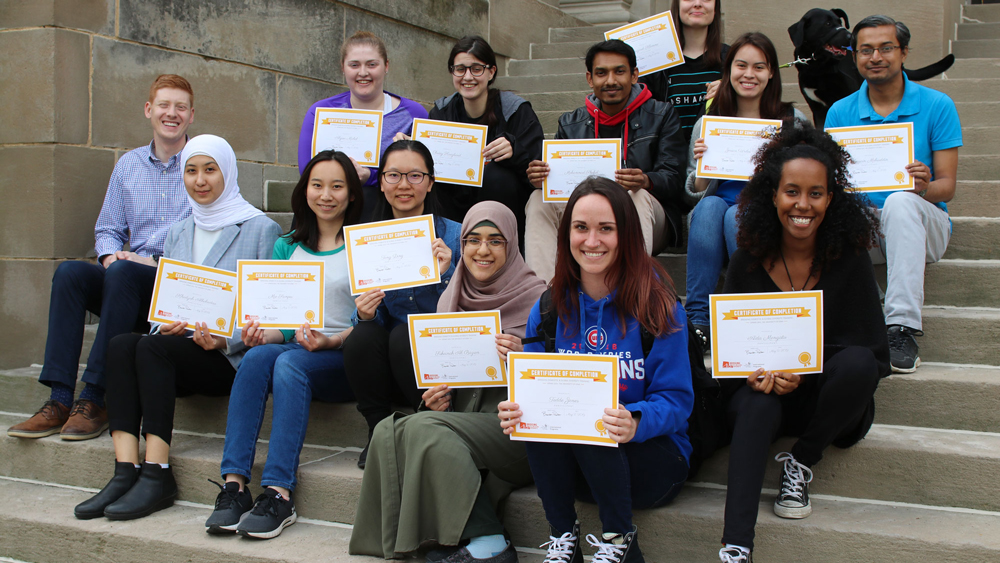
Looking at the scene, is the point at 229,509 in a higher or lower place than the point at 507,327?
lower

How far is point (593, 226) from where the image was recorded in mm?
2898

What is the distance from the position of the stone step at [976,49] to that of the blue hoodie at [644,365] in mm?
5714

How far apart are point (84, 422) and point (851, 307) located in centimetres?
338

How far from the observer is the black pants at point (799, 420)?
2.66m

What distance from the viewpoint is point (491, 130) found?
15.4ft

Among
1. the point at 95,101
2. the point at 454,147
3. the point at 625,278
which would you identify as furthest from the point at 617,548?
the point at 95,101

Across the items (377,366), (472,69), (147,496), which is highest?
(472,69)

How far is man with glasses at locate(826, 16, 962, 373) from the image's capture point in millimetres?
3475

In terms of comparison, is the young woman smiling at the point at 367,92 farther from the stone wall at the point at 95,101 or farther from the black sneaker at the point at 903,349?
the black sneaker at the point at 903,349

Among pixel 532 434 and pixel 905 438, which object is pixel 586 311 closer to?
pixel 532 434

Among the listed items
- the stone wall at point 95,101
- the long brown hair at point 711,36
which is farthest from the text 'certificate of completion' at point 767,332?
the stone wall at point 95,101

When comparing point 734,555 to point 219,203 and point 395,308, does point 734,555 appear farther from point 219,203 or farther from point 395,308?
point 219,203

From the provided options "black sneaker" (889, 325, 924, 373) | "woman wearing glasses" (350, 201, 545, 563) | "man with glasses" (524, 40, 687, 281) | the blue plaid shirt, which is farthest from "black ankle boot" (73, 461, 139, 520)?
"black sneaker" (889, 325, 924, 373)

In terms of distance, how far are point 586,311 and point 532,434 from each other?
49 cm
